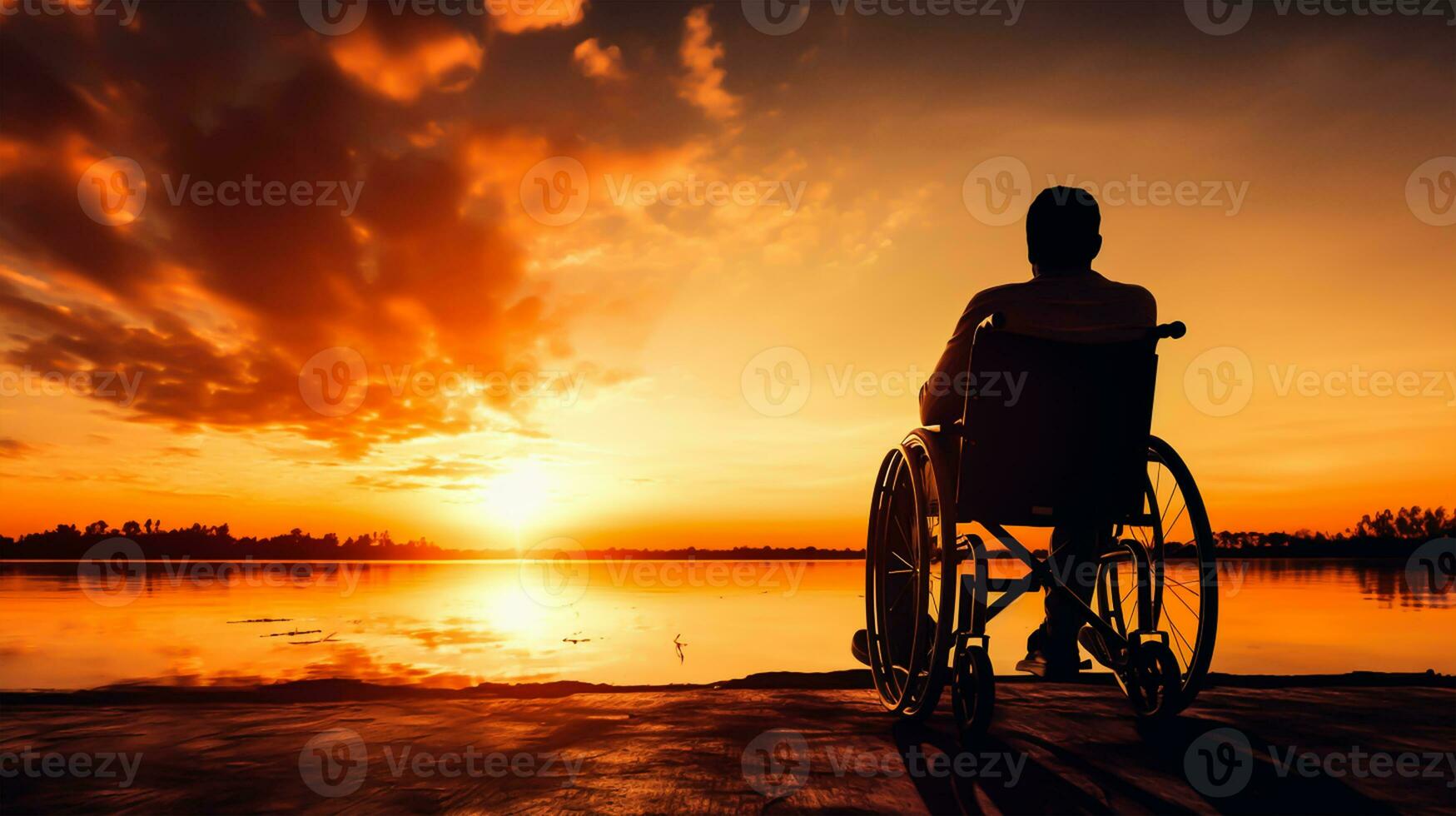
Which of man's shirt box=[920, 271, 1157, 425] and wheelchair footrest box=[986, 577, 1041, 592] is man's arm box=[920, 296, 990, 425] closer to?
man's shirt box=[920, 271, 1157, 425]

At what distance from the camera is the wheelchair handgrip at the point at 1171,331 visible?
267cm

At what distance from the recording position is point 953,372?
2.90 metres

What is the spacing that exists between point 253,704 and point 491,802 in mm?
2010

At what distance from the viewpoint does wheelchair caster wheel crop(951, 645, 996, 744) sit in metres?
2.38

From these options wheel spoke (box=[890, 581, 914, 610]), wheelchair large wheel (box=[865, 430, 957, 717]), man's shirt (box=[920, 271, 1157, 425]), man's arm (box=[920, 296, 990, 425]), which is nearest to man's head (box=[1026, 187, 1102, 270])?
man's shirt (box=[920, 271, 1157, 425])

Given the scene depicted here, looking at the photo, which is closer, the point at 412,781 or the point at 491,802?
the point at 491,802

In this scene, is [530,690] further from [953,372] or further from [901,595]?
[953,372]

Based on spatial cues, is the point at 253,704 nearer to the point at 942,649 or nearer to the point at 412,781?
the point at 412,781

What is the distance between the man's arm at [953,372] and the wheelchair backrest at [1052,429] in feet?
0.44

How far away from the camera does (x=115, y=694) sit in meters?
3.69

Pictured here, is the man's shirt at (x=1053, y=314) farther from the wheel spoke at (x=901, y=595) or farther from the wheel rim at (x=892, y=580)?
the wheel spoke at (x=901, y=595)

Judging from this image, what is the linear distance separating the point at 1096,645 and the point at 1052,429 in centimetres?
84

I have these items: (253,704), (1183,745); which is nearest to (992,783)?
(1183,745)

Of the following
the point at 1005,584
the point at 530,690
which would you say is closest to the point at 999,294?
the point at 1005,584
